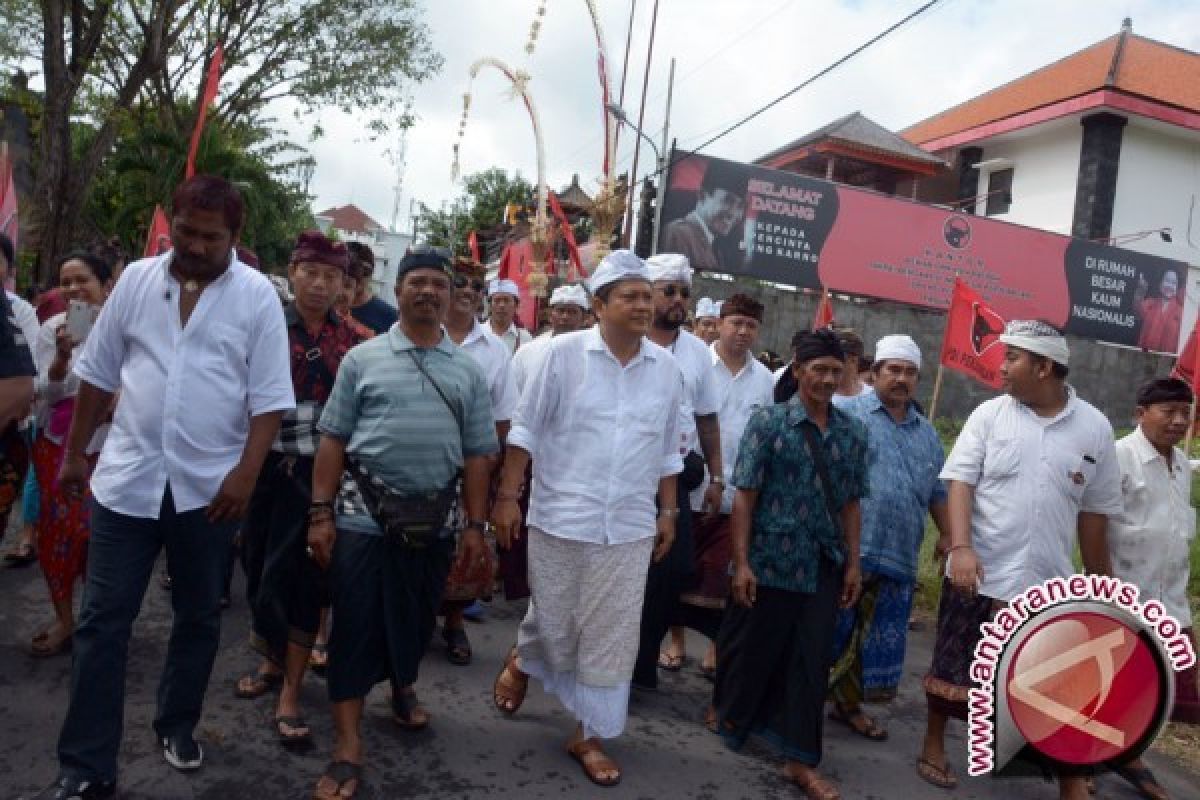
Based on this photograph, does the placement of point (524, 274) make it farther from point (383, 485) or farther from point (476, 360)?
point (383, 485)

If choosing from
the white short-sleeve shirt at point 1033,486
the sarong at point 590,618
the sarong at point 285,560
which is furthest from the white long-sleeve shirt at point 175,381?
the white short-sleeve shirt at point 1033,486

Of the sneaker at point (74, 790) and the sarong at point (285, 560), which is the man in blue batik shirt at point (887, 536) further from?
the sneaker at point (74, 790)

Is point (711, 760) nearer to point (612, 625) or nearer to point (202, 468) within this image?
point (612, 625)

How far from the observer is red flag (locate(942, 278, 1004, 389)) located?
25.8 ft

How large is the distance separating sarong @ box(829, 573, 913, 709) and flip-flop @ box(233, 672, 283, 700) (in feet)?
7.87

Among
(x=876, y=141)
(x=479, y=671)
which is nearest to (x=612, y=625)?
(x=479, y=671)

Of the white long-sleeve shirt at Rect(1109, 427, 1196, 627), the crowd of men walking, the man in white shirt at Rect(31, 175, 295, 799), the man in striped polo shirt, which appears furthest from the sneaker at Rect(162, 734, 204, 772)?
the white long-sleeve shirt at Rect(1109, 427, 1196, 627)

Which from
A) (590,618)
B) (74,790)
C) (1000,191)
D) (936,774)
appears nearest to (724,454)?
(590,618)

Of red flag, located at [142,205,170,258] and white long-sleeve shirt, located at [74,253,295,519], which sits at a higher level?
red flag, located at [142,205,170,258]

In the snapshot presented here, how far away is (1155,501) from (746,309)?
2.06 metres

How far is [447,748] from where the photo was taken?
3535mm

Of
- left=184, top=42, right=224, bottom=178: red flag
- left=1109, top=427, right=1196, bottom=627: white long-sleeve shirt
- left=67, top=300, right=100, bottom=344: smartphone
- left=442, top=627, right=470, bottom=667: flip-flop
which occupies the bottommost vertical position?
left=442, top=627, right=470, bottom=667: flip-flop

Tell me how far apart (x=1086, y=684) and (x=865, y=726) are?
199 cm

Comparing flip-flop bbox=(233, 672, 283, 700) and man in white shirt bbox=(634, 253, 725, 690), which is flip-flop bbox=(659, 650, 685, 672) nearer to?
man in white shirt bbox=(634, 253, 725, 690)
